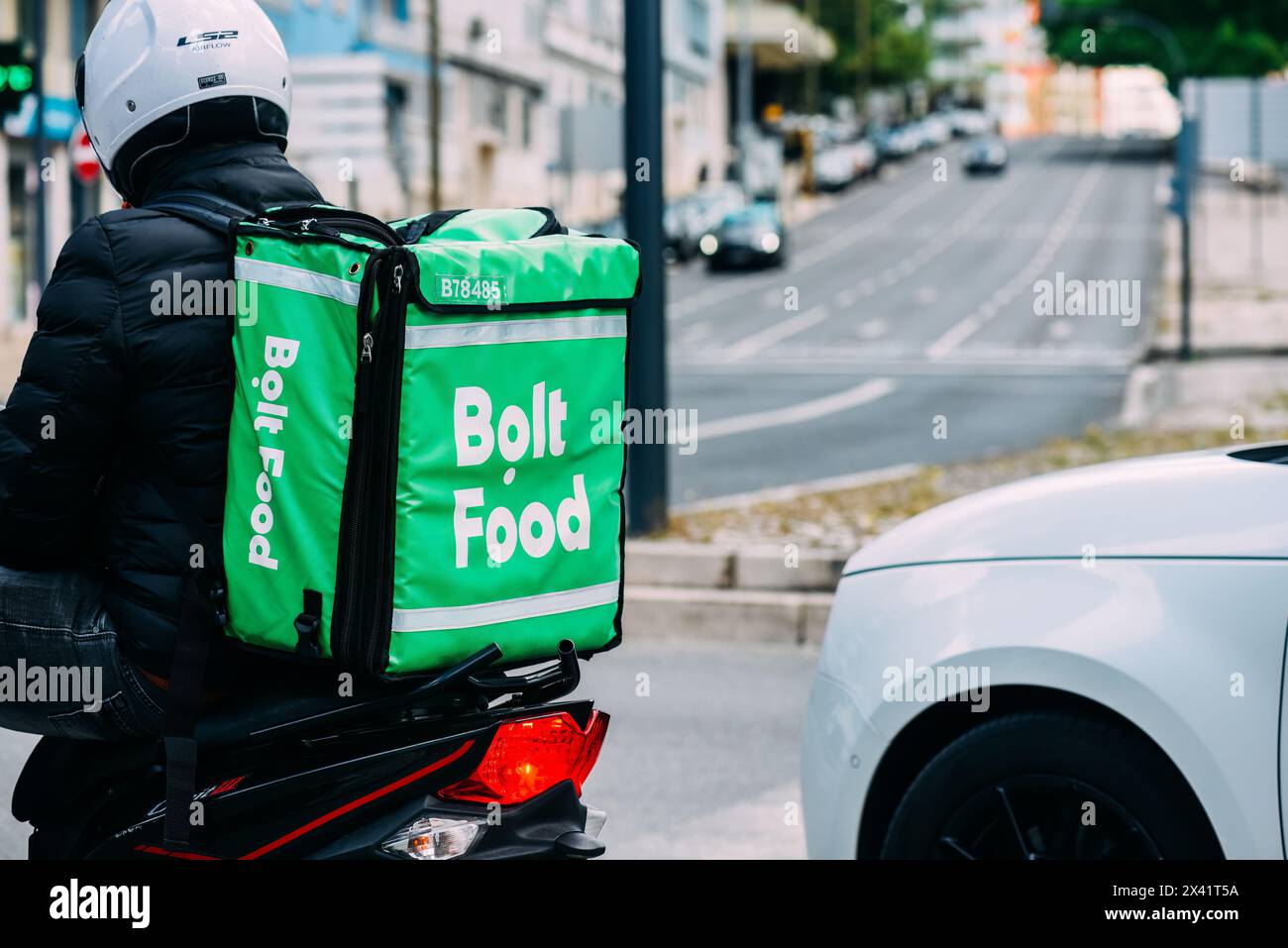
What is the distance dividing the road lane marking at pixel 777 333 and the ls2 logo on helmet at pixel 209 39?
2393 cm

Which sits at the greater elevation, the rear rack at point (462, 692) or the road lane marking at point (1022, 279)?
the road lane marking at point (1022, 279)

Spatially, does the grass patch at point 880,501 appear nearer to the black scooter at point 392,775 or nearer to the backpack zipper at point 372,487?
the black scooter at point 392,775

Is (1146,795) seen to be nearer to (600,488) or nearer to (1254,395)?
(600,488)

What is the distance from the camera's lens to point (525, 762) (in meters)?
2.63

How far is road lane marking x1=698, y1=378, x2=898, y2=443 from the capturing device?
670 inches

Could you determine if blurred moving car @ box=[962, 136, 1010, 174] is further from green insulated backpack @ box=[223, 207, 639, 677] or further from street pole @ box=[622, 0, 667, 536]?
green insulated backpack @ box=[223, 207, 639, 677]

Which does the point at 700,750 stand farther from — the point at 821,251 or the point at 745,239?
the point at 821,251

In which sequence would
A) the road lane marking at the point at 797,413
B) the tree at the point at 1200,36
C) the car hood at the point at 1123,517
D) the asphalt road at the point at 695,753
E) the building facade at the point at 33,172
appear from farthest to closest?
the tree at the point at 1200,36 → the building facade at the point at 33,172 → the road lane marking at the point at 797,413 → the asphalt road at the point at 695,753 → the car hood at the point at 1123,517

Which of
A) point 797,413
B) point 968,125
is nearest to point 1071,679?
point 797,413

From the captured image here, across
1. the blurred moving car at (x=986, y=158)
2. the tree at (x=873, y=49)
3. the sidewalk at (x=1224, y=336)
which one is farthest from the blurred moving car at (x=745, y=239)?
the tree at (x=873, y=49)

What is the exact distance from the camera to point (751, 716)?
6352 mm

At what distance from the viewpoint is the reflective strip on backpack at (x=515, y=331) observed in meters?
2.42
